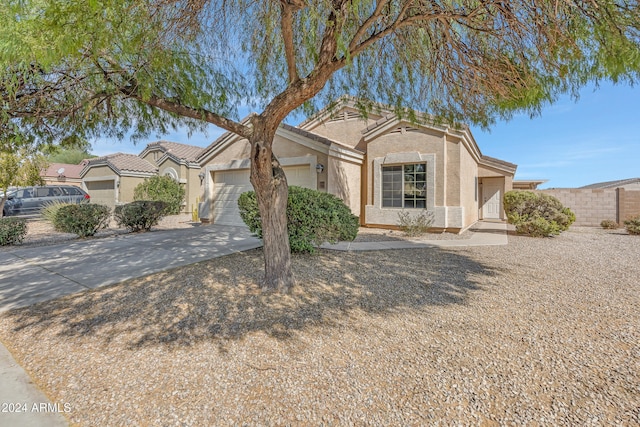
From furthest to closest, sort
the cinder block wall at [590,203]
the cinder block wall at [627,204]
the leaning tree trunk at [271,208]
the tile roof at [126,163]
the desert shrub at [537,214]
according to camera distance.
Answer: the tile roof at [126,163]
the cinder block wall at [590,203]
the cinder block wall at [627,204]
the desert shrub at [537,214]
the leaning tree trunk at [271,208]

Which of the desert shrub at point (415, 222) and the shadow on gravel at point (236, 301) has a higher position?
the desert shrub at point (415, 222)

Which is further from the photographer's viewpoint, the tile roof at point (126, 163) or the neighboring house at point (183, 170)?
the tile roof at point (126, 163)

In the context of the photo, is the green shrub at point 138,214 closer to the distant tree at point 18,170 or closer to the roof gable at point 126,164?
the distant tree at point 18,170

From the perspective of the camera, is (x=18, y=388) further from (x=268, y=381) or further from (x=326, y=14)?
(x=326, y=14)

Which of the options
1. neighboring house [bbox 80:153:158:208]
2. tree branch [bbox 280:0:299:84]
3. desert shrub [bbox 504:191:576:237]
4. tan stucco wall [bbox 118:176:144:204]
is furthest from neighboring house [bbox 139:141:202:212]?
desert shrub [bbox 504:191:576:237]

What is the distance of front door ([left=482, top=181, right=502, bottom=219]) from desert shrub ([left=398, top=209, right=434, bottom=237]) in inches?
419

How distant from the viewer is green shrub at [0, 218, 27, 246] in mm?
9391

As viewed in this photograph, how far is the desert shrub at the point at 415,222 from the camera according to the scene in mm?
11484

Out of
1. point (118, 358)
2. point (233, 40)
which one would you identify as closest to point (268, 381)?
point (118, 358)

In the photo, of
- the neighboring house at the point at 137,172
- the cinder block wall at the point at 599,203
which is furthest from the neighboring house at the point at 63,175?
the cinder block wall at the point at 599,203

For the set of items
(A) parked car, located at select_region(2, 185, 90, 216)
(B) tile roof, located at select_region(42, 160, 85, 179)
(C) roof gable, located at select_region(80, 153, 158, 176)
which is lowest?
(A) parked car, located at select_region(2, 185, 90, 216)

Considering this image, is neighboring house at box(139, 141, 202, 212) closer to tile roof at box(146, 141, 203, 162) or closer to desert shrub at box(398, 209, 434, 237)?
tile roof at box(146, 141, 203, 162)

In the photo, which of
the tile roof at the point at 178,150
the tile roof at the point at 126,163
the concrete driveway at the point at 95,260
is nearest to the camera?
the concrete driveway at the point at 95,260

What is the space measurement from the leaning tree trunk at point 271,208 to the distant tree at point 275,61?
23 millimetres
